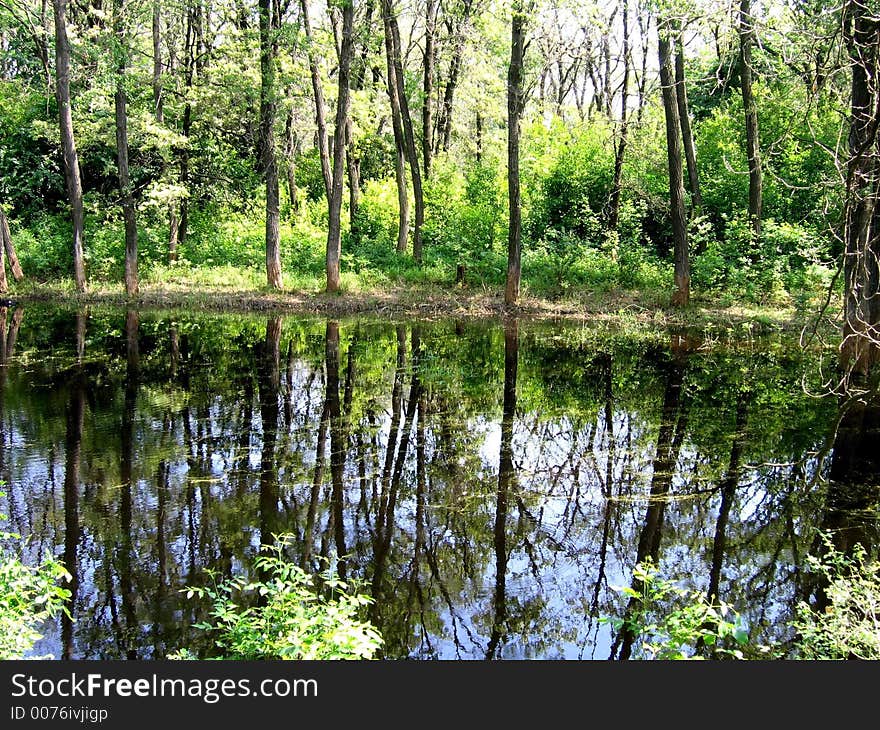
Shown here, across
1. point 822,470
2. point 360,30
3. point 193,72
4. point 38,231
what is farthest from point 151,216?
point 822,470

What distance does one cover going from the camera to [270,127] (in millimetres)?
21719

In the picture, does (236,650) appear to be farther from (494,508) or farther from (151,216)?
(151,216)

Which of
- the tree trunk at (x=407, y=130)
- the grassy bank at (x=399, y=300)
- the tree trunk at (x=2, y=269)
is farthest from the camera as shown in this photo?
the tree trunk at (x=407, y=130)

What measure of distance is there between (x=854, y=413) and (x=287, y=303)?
15.1 meters

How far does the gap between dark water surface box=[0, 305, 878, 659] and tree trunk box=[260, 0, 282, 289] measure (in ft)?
27.5

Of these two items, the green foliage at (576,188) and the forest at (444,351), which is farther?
the green foliage at (576,188)

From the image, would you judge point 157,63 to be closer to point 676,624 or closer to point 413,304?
point 413,304

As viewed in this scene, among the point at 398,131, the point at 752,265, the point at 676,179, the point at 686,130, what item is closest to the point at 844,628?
the point at 676,179

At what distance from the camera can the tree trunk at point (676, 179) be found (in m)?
18.5

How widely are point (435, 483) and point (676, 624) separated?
3.92m

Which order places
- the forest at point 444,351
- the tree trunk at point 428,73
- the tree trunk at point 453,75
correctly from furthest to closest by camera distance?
the tree trunk at point 428,73 → the tree trunk at point 453,75 → the forest at point 444,351

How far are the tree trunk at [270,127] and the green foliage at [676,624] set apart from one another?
60.0 feet

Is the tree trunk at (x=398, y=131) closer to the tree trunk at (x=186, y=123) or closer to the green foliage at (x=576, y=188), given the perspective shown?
the green foliage at (x=576, y=188)

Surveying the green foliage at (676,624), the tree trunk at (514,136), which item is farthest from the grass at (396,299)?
the green foliage at (676,624)
